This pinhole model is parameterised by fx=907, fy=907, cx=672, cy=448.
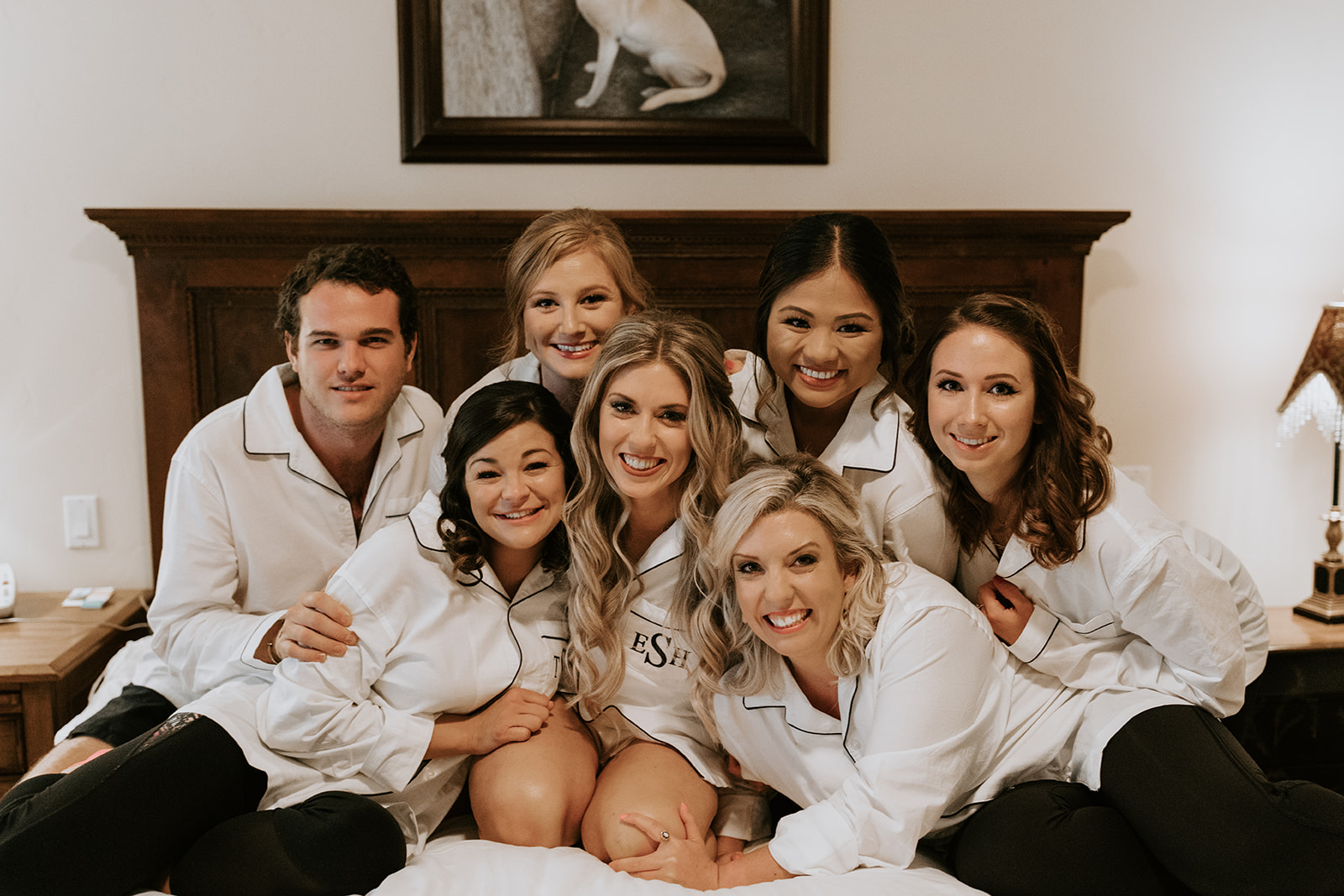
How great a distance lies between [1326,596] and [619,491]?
203 cm

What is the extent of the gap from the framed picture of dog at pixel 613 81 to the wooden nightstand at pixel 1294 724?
1.78m

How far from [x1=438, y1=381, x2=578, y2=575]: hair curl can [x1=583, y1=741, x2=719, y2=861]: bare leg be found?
476 mm

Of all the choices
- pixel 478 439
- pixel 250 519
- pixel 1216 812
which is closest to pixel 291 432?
pixel 250 519

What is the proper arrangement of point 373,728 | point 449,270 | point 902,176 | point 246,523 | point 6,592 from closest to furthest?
point 373,728 < point 246,523 < point 6,592 < point 449,270 < point 902,176

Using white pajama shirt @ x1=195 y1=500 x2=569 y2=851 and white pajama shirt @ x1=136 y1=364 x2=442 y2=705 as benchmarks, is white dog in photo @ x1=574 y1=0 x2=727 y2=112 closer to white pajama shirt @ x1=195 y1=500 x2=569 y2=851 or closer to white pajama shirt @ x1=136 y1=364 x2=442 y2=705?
white pajama shirt @ x1=136 y1=364 x2=442 y2=705

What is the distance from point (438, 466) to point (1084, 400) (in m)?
1.31

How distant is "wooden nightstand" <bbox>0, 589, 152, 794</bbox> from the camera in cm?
203

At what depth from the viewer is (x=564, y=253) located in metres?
2.00

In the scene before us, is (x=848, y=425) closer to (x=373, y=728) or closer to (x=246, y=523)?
(x=373, y=728)

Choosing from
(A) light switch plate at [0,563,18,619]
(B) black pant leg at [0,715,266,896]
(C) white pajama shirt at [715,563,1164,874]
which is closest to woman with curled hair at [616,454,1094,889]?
(C) white pajama shirt at [715,563,1164,874]

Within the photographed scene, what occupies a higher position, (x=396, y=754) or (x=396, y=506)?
(x=396, y=506)

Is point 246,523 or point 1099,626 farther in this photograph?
point 246,523

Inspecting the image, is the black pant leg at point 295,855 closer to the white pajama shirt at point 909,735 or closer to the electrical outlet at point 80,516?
the white pajama shirt at point 909,735

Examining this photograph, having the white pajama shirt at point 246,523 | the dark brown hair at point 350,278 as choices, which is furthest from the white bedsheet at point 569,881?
the dark brown hair at point 350,278
